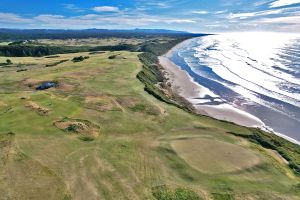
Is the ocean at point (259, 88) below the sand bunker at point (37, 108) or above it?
below

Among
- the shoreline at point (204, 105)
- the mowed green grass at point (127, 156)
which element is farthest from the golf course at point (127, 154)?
the shoreline at point (204, 105)

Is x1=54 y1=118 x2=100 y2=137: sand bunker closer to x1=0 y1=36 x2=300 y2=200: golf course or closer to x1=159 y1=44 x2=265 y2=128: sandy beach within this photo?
x1=0 y1=36 x2=300 y2=200: golf course

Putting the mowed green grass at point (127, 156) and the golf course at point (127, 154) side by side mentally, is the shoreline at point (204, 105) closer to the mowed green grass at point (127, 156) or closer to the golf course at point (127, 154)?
the golf course at point (127, 154)

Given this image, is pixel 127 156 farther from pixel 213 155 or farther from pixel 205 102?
pixel 205 102

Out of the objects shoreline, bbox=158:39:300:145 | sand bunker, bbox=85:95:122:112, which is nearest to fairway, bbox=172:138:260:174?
sand bunker, bbox=85:95:122:112

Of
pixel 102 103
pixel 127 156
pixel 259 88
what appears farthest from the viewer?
pixel 259 88

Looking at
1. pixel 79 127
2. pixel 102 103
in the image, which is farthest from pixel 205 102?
pixel 79 127
